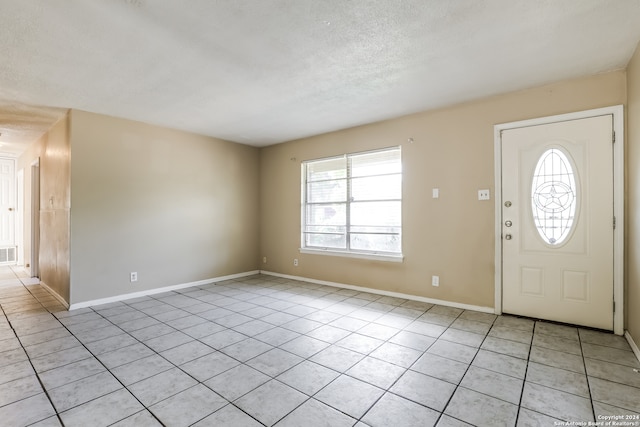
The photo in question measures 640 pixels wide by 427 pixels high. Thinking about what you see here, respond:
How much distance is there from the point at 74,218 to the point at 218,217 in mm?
2064

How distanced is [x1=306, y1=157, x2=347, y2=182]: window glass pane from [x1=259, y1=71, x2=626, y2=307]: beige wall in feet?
0.69

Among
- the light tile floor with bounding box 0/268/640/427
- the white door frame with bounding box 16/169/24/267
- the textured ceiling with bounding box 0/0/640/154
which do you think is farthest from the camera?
the white door frame with bounding box 16/169/24/267

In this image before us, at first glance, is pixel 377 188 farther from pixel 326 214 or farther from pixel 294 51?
pixel 294 51

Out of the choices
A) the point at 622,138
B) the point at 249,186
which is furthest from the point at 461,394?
the point at 249,186

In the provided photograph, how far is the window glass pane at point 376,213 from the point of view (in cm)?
441

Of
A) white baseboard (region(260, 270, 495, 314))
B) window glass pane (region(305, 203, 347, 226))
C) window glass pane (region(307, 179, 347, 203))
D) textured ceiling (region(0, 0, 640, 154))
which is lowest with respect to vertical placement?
white baseboard (region(260, 270, 495, 314))

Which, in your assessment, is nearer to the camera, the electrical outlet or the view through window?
the electrical outlet

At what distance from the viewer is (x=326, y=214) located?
530cm

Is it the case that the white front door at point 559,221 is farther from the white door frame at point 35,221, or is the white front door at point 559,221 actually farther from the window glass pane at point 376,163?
the white door frame at point 35,221

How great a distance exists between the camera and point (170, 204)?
15.8 feet

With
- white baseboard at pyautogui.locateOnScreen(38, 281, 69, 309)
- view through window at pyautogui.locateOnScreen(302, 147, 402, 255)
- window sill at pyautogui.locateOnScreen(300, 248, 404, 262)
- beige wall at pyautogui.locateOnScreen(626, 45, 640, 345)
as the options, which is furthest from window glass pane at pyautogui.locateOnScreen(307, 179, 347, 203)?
white baseboard at pyautogui.locateOnScreen(38, 281, 69, 309)

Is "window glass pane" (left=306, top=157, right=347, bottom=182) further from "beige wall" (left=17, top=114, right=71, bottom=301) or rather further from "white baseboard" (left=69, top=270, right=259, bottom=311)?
"beige wall" (left=17, top=114, right=71, bottom=301)

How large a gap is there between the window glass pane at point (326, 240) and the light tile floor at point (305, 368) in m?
1.42

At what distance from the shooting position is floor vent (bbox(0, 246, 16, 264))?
22.0ft
